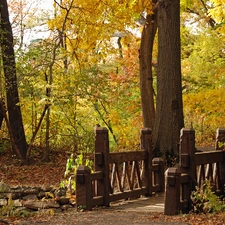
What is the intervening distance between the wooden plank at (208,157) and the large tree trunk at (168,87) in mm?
2935

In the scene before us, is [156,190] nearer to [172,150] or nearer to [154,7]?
[172,150]

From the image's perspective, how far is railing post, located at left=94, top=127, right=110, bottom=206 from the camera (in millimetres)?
9820

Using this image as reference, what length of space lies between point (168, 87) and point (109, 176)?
Answer: 4.62 metres

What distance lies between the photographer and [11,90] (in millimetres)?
17359

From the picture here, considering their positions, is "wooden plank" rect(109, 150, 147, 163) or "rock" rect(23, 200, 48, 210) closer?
"wooden plank" rect(109, 150, 147, 163)

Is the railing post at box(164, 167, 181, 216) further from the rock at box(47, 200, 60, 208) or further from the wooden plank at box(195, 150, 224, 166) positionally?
the rock at box(47, 200, 60, 208)

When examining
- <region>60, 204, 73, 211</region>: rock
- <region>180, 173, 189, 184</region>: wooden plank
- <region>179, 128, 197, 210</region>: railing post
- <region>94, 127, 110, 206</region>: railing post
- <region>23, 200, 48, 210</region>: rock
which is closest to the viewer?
<region>180, 173, 189, 184</region>: wooden plank

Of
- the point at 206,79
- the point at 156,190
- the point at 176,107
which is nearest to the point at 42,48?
the point at 176,107

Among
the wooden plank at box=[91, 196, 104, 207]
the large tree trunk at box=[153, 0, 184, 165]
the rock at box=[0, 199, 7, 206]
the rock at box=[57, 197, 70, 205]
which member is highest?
the large tree trunk at box=[153, 0, 184, 165]

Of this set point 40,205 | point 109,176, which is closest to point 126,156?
point 109,176

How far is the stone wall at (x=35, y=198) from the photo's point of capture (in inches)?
432

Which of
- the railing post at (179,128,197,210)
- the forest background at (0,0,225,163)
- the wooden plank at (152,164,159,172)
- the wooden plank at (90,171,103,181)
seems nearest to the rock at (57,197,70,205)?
the wooden plank at (90,171,103,181)

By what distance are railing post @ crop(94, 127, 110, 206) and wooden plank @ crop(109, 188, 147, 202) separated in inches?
9.1

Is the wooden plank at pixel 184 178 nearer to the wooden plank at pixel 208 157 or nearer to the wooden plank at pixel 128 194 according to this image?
the wooden plank at pixel 208 157
